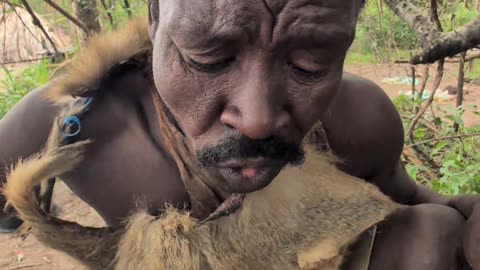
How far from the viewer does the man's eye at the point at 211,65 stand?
38.3 inches

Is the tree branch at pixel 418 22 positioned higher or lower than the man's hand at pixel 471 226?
higher

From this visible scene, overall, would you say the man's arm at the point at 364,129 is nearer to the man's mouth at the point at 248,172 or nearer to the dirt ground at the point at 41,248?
the man's mouth at the point at 248,172

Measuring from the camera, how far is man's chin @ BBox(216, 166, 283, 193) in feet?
3.50

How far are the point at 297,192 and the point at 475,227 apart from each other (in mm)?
436

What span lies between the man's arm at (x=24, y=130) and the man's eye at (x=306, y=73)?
24.2 inches

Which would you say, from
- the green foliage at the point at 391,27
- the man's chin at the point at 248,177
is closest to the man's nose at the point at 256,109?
the man's chin at the point at 248,177

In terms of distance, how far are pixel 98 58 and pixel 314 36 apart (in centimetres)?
57

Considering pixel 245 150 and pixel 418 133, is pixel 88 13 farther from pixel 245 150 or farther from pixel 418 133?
pixel 245 150

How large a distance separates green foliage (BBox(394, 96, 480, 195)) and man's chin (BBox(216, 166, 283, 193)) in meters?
1.25

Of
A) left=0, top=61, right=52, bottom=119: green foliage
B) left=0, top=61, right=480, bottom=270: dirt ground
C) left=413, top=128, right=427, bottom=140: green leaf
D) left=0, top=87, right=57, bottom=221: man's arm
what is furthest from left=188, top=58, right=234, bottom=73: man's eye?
left=0, top=61, right=52, bottom=119: green foliage

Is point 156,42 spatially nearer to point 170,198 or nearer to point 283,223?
point 170,198

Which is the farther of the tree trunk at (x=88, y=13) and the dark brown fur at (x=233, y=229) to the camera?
the tree trunk at (x=88, y=13)

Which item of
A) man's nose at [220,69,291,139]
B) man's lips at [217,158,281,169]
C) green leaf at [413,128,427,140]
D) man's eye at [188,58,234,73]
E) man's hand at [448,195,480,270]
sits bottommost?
green leaf at [413,128,427,140]

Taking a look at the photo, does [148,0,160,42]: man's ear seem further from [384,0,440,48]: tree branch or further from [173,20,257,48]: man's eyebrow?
[384,0,440,48]: tree branch
